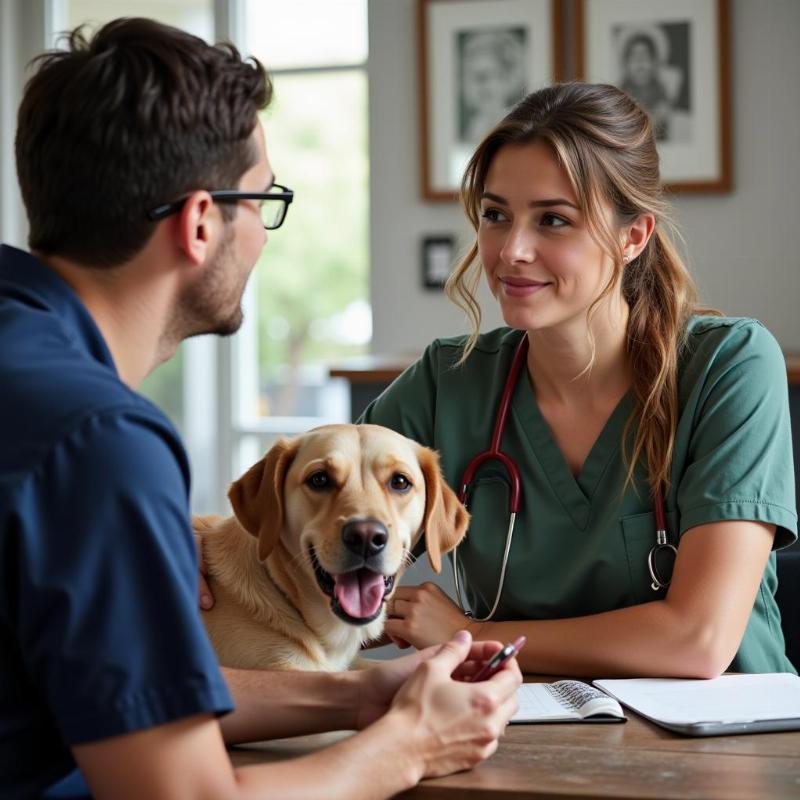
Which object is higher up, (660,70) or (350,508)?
(660,70)

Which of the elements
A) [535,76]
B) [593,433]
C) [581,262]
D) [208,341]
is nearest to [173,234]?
[581,262]

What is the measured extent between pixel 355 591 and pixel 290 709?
297 mm

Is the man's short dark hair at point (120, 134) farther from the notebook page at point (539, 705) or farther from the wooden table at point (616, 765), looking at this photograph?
the notebook page at point (539, 705)

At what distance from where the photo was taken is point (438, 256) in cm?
396

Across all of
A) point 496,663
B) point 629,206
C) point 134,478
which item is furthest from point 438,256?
point 134,478

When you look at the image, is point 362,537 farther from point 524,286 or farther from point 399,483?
point 524,286

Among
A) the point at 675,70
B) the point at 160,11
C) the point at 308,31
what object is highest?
the point at 160,11

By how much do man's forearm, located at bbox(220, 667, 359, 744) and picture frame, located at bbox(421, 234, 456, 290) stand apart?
2857 mm

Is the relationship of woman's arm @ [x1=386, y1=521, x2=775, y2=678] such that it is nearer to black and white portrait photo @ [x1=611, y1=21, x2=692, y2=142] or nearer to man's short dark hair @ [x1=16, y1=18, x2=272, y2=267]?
man's short dark hair @ [x1=16, y1=18, x2=272, y2=267]

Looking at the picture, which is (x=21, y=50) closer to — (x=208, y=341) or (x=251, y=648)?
(x=208, y=341)

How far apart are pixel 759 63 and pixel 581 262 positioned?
2311 millimetres

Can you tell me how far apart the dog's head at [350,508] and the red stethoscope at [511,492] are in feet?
0.33

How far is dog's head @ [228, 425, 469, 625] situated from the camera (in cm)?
146

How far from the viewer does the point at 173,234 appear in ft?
3.38
